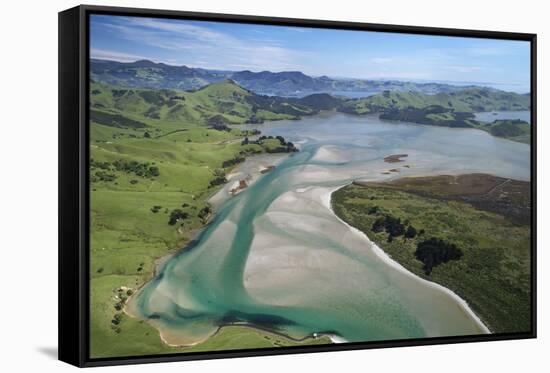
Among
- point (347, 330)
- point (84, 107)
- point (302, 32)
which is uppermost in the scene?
point (302, 32)

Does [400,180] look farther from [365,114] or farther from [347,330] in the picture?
[347,330]

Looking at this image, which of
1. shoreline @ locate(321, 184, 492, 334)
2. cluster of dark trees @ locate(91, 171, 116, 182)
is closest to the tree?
shoreline @ locate(321, 184, 492, 334)

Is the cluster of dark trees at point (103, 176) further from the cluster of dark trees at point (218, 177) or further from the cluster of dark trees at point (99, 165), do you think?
the cluster of dark trees at point (218, 177)

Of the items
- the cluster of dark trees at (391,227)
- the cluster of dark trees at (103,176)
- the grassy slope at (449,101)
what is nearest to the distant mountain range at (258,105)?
the grassy slope at (449,101)

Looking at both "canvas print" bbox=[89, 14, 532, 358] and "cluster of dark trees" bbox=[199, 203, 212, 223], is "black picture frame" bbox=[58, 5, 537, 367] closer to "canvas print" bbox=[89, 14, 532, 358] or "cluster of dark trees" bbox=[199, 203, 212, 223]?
"canvas print" bbox=[89, 14, 532, 358]

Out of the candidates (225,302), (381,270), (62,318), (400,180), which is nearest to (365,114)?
(400,180)

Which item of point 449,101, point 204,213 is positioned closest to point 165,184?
point 204,213
